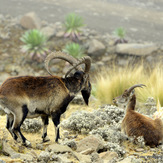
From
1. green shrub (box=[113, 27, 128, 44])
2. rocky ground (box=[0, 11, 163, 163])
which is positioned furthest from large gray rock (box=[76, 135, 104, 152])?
green shrub (box=[113, 27, 128, 44])

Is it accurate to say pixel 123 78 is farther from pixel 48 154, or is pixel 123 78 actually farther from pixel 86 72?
pixel 48 154

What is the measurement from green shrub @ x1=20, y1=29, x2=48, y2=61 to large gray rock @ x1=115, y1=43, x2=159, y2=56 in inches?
150

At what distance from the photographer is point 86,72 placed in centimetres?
675

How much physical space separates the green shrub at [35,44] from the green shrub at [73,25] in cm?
166

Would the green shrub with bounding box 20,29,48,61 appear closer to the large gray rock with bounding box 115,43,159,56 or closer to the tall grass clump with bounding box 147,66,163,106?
the large gray rock with bounding box 115,43,159,56

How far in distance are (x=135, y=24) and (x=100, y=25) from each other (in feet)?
7.45

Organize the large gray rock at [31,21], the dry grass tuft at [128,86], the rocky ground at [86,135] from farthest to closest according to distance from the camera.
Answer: the large gray rock at [31,21], the dry grass tuft at [128,86], the rocky ground at [86,135]

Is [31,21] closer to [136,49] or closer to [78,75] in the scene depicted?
[136,49]

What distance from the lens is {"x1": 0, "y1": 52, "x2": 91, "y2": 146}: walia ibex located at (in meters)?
5.86

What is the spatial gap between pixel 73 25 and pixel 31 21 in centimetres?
278

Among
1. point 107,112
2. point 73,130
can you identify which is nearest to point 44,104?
point 73,130

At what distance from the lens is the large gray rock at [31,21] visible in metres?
19.3

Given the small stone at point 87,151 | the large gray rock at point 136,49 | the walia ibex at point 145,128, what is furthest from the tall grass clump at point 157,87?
the large gray rock at point 136,49

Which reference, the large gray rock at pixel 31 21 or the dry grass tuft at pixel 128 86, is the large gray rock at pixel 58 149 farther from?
the large gray rock at pixel 31 21
